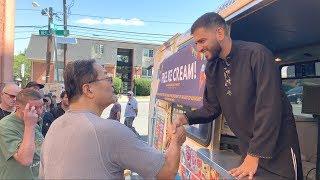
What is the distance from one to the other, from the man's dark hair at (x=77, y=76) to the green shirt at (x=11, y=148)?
1.65 meters

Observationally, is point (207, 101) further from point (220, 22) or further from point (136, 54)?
point (136, 54)

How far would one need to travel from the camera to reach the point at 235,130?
2.65 m

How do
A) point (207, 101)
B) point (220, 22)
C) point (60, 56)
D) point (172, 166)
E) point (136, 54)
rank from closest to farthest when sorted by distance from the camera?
1. point (172, 166)
2. point (220, 22)
3. point (207, 101)
4. point (60, 56)
5. point (136, 54)

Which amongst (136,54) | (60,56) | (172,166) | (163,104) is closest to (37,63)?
(60,56)

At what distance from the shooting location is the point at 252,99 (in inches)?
97.1

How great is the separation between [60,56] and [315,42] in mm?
51887

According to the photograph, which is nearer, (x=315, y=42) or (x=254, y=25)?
(x=254, y=25)

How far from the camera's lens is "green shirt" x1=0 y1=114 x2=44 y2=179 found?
11.7 ft

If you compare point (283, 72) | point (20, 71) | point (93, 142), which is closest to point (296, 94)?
point (283, 72)

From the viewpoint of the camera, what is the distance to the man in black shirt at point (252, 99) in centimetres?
228

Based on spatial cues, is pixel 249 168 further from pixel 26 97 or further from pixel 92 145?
pixel 26 97

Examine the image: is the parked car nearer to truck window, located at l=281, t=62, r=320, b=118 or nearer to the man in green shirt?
truck window, located at l=281, t=62, r=320, b=118

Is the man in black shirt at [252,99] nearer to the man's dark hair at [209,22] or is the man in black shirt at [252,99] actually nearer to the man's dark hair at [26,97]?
the man's dark hair at [209,22]

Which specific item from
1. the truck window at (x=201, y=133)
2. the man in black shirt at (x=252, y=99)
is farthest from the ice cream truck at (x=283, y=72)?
the man in black shirt at (x=252, y=99)
